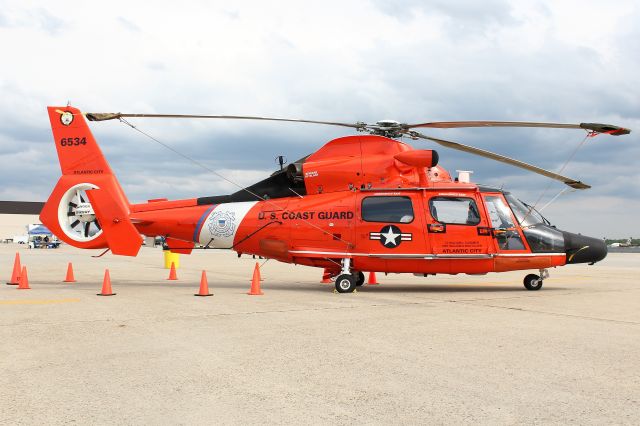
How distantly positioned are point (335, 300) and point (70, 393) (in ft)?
23.5

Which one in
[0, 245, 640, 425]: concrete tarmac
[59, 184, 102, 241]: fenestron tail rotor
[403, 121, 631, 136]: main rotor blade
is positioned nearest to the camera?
[0, 245, 640, 425]: concrete tarmac

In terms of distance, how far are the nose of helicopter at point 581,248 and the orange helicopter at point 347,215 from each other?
0.03 meters

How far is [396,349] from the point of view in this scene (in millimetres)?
6281

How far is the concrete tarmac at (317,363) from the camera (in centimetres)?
408

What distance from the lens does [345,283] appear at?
1288cm

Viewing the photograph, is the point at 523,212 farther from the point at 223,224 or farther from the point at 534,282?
the point at 223,224

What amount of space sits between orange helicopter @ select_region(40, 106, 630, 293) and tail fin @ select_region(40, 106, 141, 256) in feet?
0.09

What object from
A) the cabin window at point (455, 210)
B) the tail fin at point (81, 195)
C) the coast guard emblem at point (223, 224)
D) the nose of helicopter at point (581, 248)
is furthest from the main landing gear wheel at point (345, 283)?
Result: the tail fin at point (81, 195)

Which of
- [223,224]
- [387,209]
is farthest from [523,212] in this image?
[223,224]

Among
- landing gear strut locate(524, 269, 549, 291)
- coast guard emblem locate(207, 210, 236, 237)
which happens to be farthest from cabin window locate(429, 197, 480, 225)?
coast guard emblem locate(207, 210, 236, 237)

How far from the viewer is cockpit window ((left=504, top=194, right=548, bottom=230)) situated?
1321 cm

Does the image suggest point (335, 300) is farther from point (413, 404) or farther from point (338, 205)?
point (413, 404)

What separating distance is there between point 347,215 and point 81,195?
7.24 metres

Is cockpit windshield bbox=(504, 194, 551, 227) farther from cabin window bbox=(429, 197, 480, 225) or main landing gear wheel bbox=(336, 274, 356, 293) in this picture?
main landing gear wheel bbox=(336, 274, 356, 293)
